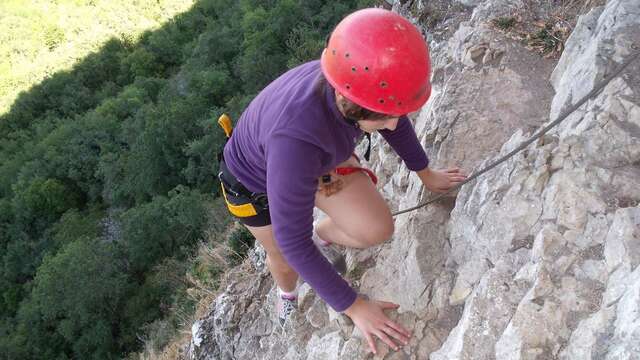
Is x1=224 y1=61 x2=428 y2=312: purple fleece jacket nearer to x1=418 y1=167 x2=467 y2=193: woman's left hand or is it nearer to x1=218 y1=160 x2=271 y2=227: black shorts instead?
→ x1=218 y1=160 x2=271 y2=227: black shorts

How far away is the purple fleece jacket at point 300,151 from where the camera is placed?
228 cm

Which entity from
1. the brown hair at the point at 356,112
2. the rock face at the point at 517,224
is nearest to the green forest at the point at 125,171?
the rock face at the point at 517,224

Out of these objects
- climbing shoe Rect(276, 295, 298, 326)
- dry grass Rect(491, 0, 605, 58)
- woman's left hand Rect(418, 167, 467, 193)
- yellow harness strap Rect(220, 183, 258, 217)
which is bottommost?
climbing shoe Rect(276, 295, 298, 326)

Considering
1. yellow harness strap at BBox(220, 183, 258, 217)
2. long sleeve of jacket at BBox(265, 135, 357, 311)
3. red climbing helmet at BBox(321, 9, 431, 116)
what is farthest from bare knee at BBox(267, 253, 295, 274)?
red climbing helmet at BBox(321, 9, 431, 116)

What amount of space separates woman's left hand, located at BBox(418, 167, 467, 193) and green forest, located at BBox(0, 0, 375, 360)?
469 centimetres

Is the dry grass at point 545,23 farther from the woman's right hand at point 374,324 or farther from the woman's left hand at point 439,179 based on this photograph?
the woman's right hand at point 374,324

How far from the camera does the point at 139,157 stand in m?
29.8

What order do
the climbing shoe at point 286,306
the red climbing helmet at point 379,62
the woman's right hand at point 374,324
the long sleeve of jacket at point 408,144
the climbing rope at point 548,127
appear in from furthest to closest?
the climbing shoe at point 286,306 < the long sleeve of jacket at point 408,144 < the woman's right hand at point 374,324 < the climbing rope at point 548,127 < the red climbing helmet at point 379,62

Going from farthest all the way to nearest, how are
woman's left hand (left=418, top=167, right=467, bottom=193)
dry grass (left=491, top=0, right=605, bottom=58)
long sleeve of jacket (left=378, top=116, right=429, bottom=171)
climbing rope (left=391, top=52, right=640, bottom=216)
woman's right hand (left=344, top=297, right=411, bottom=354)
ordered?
dry grass (left=491, top=0, right=605, bottom=58)
woman's left hand (left=418, top=167, right=467, bottom=193)
long sleeve of jacket (left=378, top=116, right=429, bottom=171)
woman's right hand (left=344, top=297, right=411, bottom=354)
climbing rope (left=391, top=52, right=640, bottom=216)

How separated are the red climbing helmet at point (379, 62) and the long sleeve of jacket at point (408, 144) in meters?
0.81

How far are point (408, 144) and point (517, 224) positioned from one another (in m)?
0.77

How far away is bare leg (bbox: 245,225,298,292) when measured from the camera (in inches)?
132

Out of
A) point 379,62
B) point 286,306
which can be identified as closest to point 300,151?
point 379,62

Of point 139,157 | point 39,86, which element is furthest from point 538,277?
point 39,86
